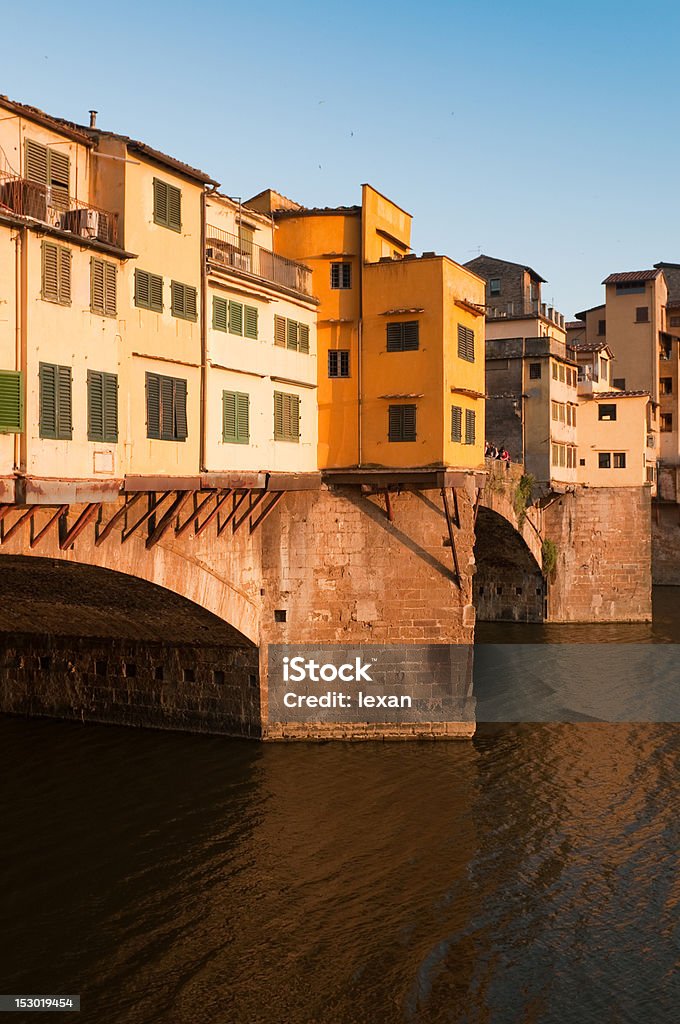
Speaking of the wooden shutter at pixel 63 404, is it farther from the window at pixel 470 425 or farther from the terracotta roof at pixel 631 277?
the terracotta roof at pixel 631 277

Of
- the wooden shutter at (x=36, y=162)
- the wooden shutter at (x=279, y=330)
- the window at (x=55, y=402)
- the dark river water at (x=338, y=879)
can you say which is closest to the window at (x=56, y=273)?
the window at (x=55, y=402)

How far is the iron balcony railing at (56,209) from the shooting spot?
20.9 meters

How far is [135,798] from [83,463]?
401 inches

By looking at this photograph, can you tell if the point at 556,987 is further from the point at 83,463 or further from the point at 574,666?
the point at 574,666

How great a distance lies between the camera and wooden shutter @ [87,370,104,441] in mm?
22234

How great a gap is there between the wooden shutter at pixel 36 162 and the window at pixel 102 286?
2.05m

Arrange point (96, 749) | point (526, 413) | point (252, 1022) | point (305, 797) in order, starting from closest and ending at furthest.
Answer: point (252, 1022), point (305, 797), point (96, 749), point (526, 413)

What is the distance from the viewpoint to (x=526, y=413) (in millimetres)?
56125

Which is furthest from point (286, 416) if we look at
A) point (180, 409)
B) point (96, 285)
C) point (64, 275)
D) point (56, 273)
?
point (56, 273)

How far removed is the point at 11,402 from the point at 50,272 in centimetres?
301

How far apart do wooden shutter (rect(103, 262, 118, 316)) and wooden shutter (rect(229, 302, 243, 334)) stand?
5270 mm

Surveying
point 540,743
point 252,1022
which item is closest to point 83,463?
point 252,1022

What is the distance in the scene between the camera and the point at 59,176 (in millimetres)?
22609

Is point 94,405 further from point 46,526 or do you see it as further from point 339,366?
point 339,366
